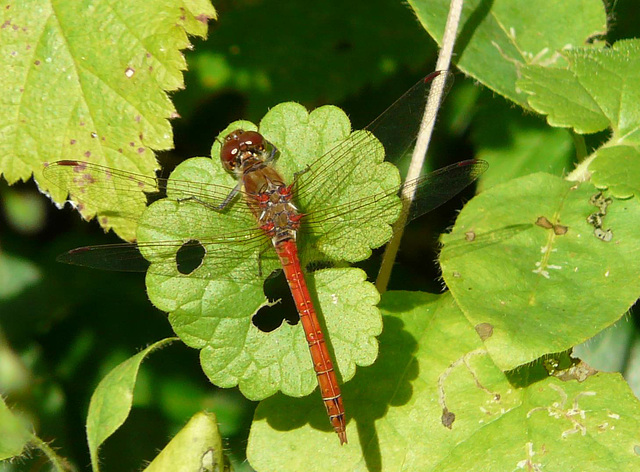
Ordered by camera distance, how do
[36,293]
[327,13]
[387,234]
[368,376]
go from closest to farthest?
1. [387,234]
2. [368,376]
3. [36,293]
4. [327,13]

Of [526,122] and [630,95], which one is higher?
[630,95]

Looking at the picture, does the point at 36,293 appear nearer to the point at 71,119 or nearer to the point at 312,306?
the point at 71,119

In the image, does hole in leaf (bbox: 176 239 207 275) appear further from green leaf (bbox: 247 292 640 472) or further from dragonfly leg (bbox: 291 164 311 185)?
green leaf (bbox: 247 292 640 472)

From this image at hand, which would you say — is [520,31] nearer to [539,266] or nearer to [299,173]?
[539,266]

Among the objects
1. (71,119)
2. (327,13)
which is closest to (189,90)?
(327,13)

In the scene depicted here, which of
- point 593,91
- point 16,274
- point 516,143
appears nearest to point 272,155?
point 593,91

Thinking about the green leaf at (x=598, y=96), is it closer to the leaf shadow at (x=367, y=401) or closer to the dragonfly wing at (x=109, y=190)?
the leaf shadow at (x=367, y=401)

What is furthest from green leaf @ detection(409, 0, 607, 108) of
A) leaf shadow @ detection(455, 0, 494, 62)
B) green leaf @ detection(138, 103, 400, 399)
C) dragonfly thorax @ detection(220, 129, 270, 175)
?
dragonfly thorax @ detection(220, 129, 270, 175)
